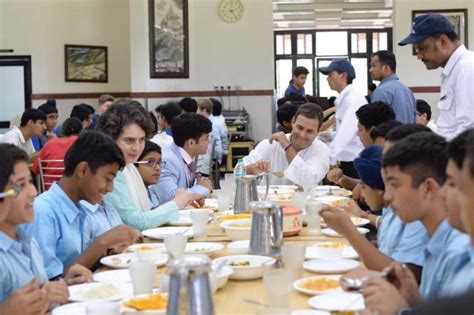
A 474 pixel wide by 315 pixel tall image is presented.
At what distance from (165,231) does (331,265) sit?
113 cm

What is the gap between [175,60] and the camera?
38.0 ft

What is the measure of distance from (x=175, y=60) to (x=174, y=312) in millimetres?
10343

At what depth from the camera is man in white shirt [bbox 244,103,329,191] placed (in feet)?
15.8

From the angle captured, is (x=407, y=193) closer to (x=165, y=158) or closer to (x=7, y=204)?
(x=7, y=204)

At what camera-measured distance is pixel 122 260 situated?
105 inches

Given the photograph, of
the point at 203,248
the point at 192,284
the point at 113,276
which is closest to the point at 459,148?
the point at 192,284

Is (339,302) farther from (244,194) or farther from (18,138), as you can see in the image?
(18,138)

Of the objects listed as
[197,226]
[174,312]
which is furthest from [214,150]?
[174,312]

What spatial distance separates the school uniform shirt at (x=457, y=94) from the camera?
14.1 feet

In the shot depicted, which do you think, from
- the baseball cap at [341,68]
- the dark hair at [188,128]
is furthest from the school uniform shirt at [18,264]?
the baseball cap at [341,68]

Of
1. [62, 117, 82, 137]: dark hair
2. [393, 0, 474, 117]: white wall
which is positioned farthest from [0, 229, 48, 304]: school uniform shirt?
[393, 0, 474, 117]: white wall

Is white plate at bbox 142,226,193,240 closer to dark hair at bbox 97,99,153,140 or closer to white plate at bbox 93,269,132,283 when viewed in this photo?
dark hair at bbox 97,99,153,140

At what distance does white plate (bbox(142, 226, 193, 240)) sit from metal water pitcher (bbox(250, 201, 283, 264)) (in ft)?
2.22

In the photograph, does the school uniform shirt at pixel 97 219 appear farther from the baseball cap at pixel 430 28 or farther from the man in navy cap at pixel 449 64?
the baseball cap at pixel 430 28
